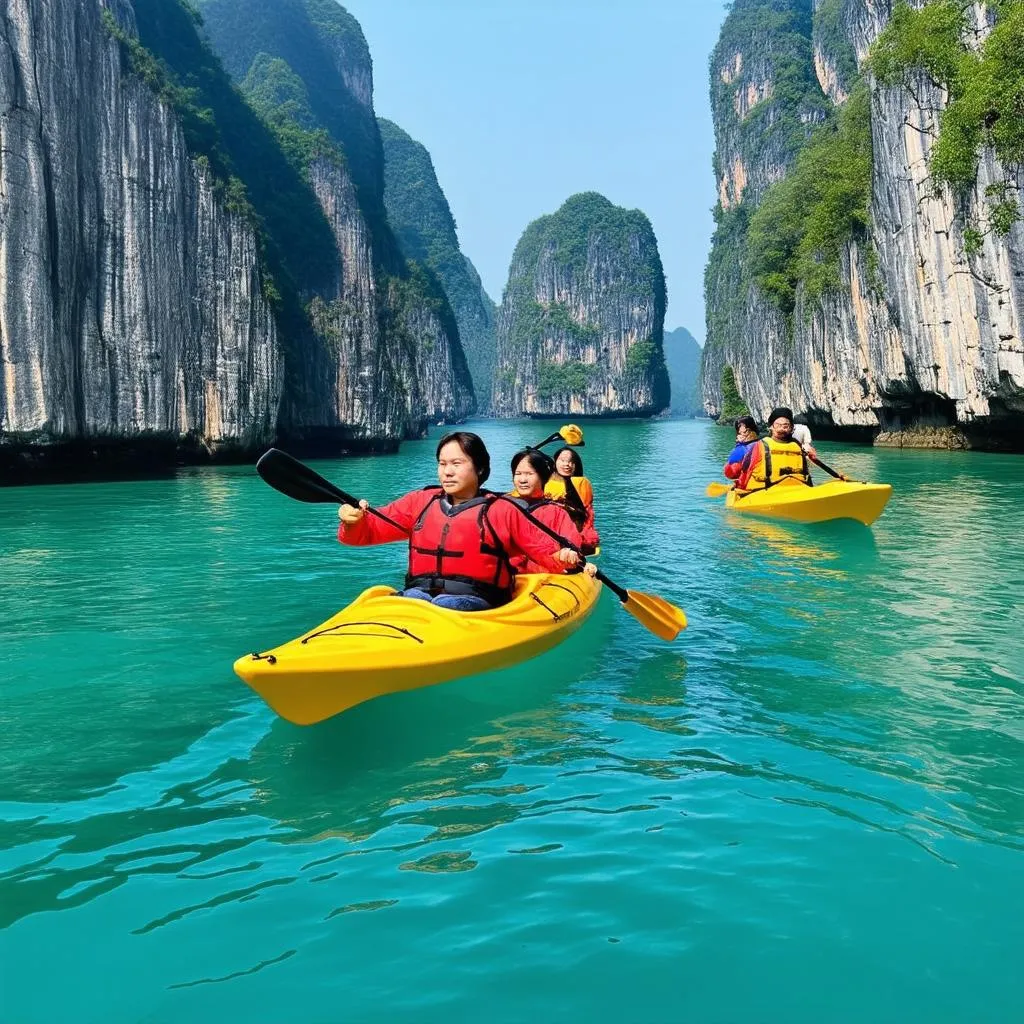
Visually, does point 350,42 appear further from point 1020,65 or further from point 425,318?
point 1020,65

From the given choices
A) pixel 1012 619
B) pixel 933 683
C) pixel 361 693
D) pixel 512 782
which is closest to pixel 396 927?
pixel 512 782

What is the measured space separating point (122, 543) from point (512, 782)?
8.97 m

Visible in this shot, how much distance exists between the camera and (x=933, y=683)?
512 cm

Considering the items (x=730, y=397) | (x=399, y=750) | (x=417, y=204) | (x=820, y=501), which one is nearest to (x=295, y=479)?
(x=399, y=750)

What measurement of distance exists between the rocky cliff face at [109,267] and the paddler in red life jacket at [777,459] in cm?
1486

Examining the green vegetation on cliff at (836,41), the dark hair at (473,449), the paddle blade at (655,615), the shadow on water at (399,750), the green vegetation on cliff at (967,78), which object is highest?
the green vegetation on cliff at (836,41)

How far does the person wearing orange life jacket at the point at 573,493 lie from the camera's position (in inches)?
324

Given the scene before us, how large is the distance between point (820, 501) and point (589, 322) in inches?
4616

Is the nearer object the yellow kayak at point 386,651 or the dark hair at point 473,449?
the yellow kayak at point 386,651

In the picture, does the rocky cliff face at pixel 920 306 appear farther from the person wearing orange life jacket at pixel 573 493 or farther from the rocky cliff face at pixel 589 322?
the rocky cliff face at pixel 589 322

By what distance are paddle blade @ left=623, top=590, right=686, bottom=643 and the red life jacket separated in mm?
1244

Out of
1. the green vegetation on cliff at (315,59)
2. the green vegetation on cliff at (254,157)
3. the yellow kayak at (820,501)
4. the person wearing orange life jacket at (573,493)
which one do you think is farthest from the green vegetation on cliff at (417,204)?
the person wearing orange life jacket at (573,493)

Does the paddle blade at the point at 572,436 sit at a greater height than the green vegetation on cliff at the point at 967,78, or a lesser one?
lesser

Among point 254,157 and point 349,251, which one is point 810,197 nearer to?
point 349,251
